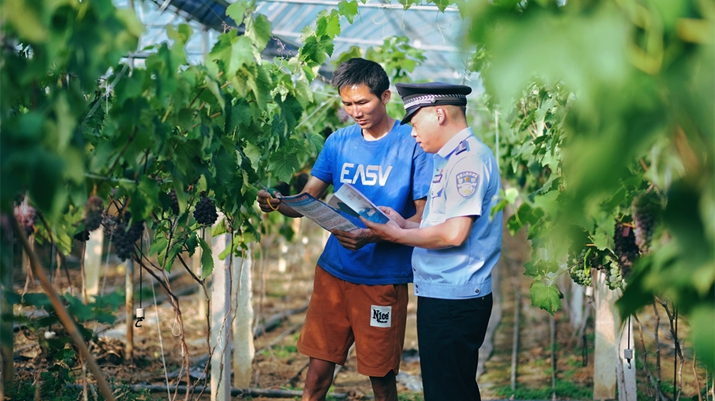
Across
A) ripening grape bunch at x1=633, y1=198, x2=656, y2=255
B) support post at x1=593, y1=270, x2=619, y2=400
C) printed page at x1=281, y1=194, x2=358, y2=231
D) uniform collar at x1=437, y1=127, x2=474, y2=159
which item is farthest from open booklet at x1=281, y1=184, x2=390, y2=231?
support post at x1=593, y1=270, x2=619, y2=400

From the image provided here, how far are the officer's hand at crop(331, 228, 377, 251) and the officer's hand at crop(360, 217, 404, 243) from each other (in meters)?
0.04

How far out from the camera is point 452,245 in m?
2.84

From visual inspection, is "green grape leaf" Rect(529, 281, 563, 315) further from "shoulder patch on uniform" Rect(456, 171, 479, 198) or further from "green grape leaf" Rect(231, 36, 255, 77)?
"green grape leaf" Rect(231, 36, 255, 77)

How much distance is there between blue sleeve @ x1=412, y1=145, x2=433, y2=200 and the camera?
10.9 ft

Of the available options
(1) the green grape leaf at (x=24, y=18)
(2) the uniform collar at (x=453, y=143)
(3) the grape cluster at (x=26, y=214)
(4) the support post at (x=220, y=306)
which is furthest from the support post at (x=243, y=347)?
(1) the green grape leaf at (x=24, y=18)

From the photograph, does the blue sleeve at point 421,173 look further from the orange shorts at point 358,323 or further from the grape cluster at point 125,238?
the grape cluster at point 125,238

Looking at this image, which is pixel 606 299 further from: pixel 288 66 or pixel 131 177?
pixel 131 177

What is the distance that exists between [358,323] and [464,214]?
84 cm

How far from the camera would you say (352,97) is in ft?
10.9

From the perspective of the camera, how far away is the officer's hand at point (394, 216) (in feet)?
10.6

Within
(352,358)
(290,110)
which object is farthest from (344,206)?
(352,358)

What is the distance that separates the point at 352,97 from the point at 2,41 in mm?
1743

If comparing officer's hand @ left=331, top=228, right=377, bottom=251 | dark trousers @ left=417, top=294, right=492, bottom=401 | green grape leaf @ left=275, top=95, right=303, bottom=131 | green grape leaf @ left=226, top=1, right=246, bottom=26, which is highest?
green grape leaf @ left=226, top=1, right=246, bottom=26

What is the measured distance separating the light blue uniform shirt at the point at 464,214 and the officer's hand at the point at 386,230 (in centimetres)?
13
